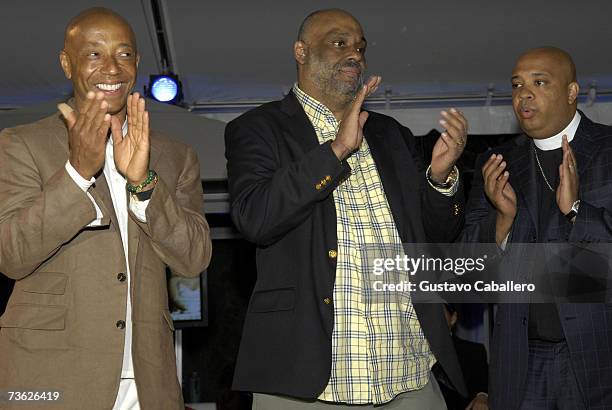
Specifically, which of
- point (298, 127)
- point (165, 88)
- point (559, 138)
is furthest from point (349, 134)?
point (165, 88)

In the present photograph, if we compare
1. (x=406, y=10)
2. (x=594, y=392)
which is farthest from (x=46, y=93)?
(x=594, y=392)

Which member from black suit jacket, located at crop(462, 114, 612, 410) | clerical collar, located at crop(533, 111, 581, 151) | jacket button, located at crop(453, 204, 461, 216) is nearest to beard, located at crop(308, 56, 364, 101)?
jacket button, located at crop(453, 204, 461, 216)

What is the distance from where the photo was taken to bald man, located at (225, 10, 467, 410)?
2.50 metres

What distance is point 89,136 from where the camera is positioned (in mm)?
2223

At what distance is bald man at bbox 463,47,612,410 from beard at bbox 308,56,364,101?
1.81ft

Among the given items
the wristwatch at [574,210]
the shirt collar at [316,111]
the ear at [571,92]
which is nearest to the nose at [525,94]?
the ear at [571,92]

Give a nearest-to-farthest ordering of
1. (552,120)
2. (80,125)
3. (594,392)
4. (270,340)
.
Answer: (80,125) → (270,340) → (594,392) → (552,120)

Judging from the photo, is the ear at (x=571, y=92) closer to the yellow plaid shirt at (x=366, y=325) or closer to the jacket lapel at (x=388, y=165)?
the jacket lapel at (x=388, y=165)

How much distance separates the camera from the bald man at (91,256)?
221 cm

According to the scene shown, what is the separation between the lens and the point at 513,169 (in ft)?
10.8

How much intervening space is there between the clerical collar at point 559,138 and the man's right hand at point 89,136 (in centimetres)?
173

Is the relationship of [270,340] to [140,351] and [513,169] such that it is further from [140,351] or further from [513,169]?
[513,169]

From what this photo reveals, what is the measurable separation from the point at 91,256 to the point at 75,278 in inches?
2.8

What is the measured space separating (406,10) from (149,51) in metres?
1.38
